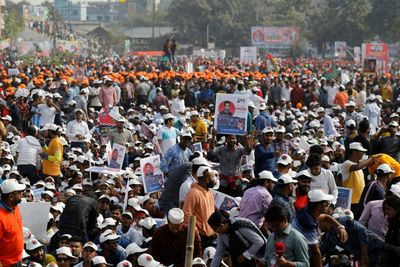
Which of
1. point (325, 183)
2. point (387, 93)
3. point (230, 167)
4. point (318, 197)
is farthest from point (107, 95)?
point (318, 197)

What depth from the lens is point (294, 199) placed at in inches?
490

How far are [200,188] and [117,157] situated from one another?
5.45 metres

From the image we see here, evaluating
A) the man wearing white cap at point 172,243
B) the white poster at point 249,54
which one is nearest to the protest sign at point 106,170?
the man wearing white cap at point 172,243

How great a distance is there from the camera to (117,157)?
58.9 ft

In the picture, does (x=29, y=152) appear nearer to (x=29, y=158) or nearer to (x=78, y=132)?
(x=29, y=158)

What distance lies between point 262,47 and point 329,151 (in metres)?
62.6

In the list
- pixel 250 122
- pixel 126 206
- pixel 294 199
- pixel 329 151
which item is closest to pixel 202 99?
pixel 250 122

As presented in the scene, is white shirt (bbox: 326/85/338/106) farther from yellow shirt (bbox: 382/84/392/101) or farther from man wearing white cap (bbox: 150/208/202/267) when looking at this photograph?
man wearing white cap (bbox: 150/208/202/267)

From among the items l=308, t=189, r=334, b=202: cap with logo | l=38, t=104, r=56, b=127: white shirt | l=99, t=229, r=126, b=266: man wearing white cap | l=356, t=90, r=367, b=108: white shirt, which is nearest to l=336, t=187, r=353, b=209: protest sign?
l=99, t=229, r=126, b=266: man wearing white cap

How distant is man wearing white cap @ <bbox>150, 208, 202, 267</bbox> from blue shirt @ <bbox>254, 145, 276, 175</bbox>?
507 centimetres

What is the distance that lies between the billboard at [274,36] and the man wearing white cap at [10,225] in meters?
67.1

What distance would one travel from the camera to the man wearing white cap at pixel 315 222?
1040 cm

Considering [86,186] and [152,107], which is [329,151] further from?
[152,107]

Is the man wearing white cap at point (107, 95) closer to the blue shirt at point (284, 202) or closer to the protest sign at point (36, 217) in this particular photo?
the protest sign at point (36, 217)
